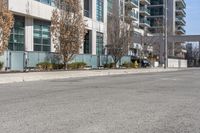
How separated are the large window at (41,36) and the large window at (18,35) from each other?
2641 millimetres

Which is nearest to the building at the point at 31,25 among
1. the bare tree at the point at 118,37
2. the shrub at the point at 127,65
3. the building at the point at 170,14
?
the bare tree at the point at 118,37

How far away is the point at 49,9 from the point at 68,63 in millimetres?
6998

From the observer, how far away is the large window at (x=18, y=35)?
4772cm

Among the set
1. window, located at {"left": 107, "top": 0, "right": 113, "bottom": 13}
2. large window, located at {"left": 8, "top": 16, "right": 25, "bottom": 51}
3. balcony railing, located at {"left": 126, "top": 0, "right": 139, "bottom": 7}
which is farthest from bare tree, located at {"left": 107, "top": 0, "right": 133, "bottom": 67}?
balcony railing, located at {"left": 126, "top": 0, "right": 139, "bottom": 7}

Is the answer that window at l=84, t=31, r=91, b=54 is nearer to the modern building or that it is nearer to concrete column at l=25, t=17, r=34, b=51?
concrete column at l=25, t=17, r=34, b=51

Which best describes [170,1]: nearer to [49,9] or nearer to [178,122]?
[49,9]

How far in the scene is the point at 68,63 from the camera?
4928 cm

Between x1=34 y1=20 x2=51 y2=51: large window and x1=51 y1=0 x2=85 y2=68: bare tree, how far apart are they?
19.2 feet

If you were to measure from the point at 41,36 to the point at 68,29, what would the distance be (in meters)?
8.34

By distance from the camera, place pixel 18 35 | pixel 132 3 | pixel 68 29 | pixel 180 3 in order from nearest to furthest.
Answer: pixel 68 29 → pixel 18 35 → pixel 132 3 → pixel 180 3

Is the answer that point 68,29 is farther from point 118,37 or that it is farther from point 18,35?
point 118,37

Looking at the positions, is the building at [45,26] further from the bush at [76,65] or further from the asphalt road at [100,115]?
the asphalt road at [100,115]

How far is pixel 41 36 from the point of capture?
2100 inches

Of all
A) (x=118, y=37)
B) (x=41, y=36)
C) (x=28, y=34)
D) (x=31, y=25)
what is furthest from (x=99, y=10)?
(x=28, y=34)
